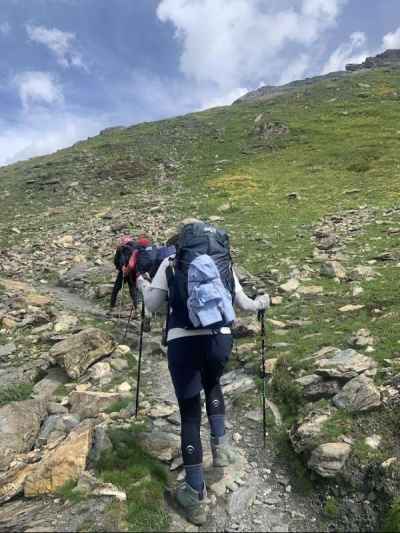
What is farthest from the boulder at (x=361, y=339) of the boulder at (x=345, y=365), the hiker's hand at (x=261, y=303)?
the hiker's hand at (x=261, y=303)

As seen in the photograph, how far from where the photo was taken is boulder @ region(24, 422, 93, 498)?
5949 mm

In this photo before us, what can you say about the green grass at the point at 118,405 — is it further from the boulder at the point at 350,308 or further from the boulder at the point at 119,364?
the boulder at the point at 350,308

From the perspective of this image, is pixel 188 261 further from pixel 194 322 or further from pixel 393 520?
pixel 393 520

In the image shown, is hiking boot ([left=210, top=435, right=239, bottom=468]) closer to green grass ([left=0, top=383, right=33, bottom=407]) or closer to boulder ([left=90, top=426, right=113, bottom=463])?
boulder ([left=90, top=426, right=113, bottom=463])

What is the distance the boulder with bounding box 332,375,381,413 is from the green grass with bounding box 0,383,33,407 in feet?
20.5

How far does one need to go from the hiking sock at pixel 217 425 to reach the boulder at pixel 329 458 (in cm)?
126

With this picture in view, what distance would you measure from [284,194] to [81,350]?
25.3 metres

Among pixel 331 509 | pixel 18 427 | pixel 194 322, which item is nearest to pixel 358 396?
pixel 331 509

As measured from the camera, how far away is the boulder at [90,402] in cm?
835

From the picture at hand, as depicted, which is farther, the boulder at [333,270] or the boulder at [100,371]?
the boulder at [333,270]

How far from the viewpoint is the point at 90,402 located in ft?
27.9

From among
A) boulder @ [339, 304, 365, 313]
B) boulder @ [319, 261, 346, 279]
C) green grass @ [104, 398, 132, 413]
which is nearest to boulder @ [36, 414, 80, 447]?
green grass @ [104, 398, 132, 413]

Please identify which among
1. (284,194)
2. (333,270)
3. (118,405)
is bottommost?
(118,405)

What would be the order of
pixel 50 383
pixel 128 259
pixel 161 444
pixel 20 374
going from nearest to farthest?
pixel 161 444 < pixel 50 383 < pixel 20 374 < pixel 128 259
